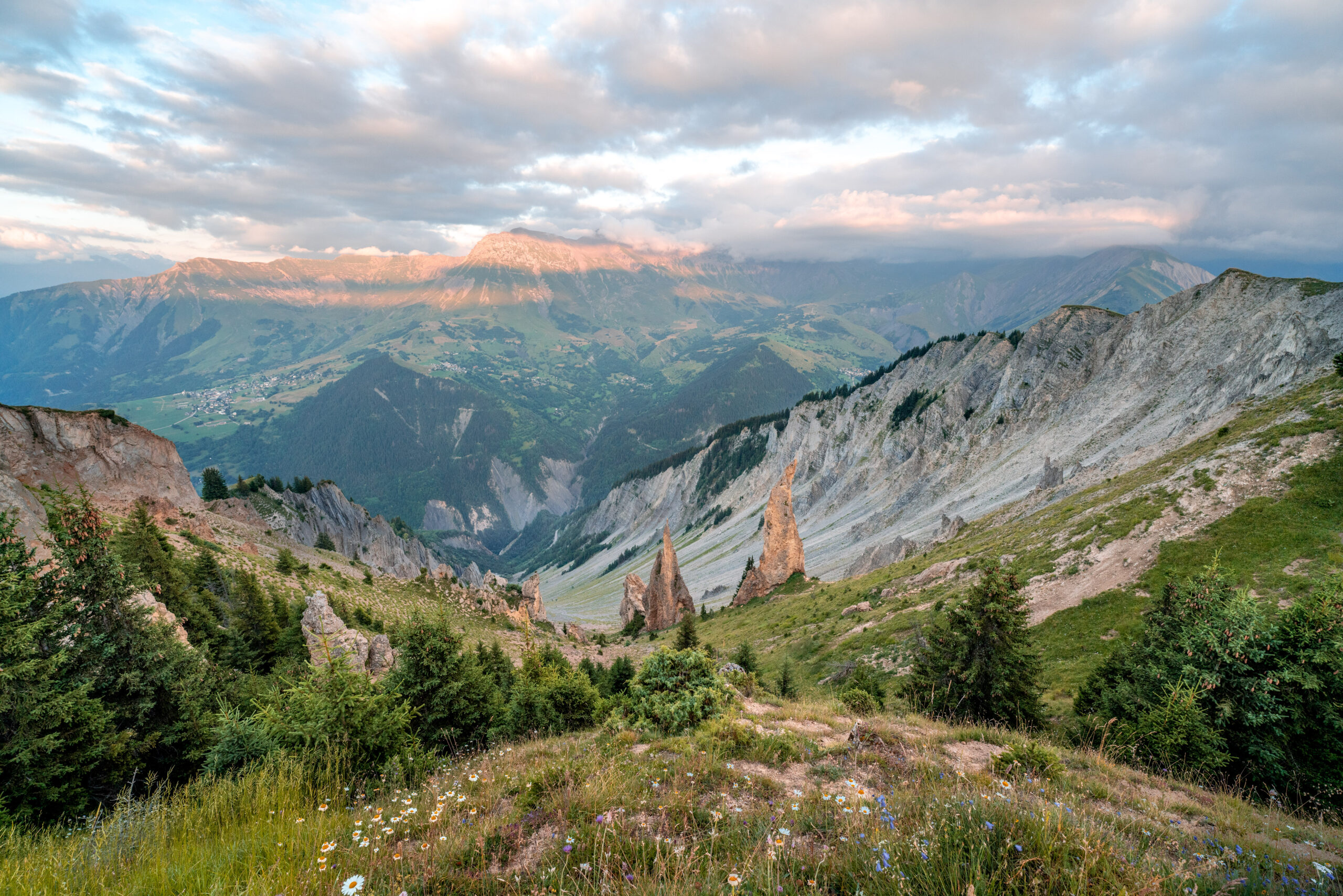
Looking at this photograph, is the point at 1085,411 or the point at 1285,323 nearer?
the point at 1285,323

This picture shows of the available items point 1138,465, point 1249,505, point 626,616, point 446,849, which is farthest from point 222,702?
point 626,616

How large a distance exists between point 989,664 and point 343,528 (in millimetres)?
117069

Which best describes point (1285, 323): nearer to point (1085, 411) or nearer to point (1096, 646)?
point (1085, 411)

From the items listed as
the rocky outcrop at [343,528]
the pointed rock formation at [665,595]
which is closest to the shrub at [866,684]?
the pointed rock formation at [665,595]

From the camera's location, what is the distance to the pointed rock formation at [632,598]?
286 ft

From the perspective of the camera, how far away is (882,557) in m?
61.4

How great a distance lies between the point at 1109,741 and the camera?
1167 cm

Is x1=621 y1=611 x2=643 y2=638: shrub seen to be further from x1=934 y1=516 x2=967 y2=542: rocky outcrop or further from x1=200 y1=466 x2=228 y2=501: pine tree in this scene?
x1=200 y1=466 x2=228 y2=501: pine tree

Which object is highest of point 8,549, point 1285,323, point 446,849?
point 1285,323

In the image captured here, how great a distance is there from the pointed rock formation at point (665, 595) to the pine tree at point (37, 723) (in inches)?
2746

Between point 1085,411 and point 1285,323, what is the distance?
69.1 ft

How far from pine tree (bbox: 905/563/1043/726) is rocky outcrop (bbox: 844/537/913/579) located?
42.2 meters

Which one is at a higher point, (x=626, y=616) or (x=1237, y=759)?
(x=1237, y=759)

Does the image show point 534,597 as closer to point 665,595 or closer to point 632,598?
point 665,595
